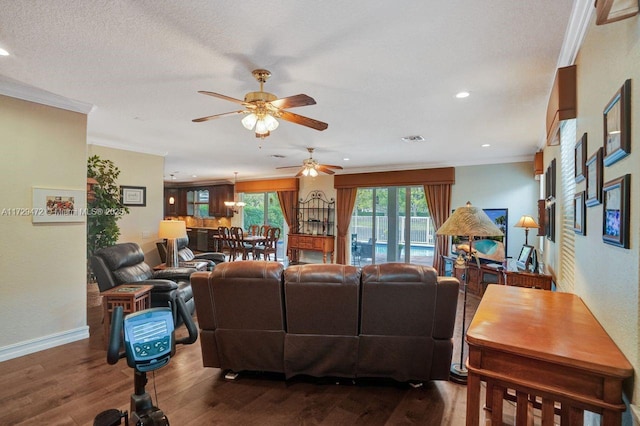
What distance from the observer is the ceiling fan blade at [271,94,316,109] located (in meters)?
2.29

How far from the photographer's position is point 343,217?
27.5 feet

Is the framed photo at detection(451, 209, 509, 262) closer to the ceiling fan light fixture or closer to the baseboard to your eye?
the ceiling fan light fixture

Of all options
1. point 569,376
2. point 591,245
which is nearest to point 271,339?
point 569,376

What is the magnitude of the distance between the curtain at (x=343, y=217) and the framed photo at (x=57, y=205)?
230 inches

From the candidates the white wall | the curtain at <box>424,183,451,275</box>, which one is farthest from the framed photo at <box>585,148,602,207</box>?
the curtain at <box>424,183,451,275</box>

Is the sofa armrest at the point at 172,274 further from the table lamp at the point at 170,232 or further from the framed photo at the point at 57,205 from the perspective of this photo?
the framed photo at the point at 57,205

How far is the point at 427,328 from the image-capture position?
96.4 inches

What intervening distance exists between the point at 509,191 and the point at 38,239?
23.8 feet

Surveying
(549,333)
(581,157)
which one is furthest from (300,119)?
(549,333)

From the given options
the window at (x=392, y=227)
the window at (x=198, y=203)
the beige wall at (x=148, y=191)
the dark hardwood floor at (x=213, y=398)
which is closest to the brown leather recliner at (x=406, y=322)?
the dark hardwood floor at (x=213, y=398)

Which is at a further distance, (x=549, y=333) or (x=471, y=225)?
(x=471, y=225)

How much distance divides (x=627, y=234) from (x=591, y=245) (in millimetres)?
679

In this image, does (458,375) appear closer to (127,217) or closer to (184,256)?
(184,256)

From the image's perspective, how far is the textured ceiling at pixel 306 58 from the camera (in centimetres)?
182
